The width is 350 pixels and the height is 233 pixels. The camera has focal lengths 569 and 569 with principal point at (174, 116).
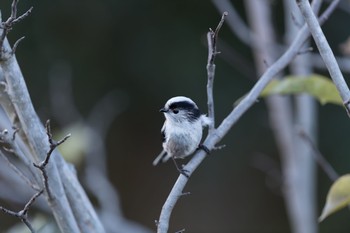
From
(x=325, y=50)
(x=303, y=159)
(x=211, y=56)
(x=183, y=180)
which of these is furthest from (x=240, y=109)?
(x=303, y=159)

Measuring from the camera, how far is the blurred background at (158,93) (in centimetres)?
560

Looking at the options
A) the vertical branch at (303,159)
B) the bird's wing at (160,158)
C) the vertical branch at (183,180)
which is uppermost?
the vertical branch at (183,180)

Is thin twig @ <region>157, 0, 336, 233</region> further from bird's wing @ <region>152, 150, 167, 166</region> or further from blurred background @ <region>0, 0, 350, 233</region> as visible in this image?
blurred background @ <region>0, 0, 350, 233</region>

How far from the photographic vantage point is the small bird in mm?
1965

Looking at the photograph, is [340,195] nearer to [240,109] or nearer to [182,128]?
[240,109]

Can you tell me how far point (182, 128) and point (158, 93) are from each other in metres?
3.66

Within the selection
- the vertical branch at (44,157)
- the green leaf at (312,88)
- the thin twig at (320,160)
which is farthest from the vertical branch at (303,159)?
the vertical branch at (44,157)

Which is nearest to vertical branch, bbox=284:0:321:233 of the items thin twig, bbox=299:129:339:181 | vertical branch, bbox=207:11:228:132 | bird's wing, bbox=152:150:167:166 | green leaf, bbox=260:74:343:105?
thin twig, bbox=299:129:339:181

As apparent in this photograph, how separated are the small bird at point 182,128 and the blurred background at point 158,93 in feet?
11.4

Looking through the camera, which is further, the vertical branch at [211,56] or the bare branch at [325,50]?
the vertical branch at [211,56]

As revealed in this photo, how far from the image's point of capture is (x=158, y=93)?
5.66 m

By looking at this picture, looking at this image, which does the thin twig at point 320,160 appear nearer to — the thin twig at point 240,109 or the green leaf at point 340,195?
the green leaf at point 340,195

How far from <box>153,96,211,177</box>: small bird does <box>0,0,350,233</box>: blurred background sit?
3.47 meters

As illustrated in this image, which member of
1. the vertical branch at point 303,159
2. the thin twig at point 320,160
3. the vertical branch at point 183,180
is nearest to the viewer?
the vertical branch at point 183,180
